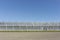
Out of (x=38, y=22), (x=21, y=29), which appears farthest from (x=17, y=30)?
(x=38, y=22)

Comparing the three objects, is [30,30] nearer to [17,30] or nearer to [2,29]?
[17,30]

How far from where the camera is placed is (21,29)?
4148 millimetres

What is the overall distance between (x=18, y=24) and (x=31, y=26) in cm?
68

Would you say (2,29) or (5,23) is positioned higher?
(5,23)

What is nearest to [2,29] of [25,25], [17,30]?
[17,30]

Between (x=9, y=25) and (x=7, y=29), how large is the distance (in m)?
0.24

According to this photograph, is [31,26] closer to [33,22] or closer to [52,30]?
[33,22]

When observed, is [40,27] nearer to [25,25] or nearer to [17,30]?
[25,25]

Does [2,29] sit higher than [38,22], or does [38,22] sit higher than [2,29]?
[38,22]

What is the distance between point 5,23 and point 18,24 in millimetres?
658

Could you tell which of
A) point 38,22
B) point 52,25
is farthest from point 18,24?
point 52,25

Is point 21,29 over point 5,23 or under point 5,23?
under

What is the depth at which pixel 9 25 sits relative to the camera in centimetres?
422

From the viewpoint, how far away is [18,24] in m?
4.28
